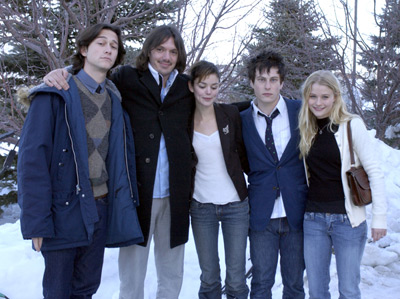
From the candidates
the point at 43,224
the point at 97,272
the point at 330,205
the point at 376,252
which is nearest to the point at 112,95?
the point at 43,224

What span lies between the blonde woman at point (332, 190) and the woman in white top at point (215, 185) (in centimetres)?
48

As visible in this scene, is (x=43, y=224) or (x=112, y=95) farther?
(x=112, y=95)

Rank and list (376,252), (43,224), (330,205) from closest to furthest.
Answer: (43,224), (330,205), (376,252)

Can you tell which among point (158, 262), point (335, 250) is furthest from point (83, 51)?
point (335, 250)

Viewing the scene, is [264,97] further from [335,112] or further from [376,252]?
[376,252]

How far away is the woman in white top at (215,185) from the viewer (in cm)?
269

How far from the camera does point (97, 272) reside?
8.13ft

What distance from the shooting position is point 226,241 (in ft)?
9.15

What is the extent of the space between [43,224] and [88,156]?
0.50 meters

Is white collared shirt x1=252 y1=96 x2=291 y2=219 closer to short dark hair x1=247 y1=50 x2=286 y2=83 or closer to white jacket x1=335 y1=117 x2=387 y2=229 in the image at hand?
short dark hair x1=247 y1=50 x2=286 y2=83

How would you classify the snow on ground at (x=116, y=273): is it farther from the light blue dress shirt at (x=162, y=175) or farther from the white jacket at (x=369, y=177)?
the light blue dress shirt at (x=162, y=175)

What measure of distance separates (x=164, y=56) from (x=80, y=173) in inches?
41.7

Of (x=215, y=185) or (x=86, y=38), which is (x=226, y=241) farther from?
(x=86, y=38)

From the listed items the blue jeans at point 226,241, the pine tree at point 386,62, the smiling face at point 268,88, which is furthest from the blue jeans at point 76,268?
the pine tree at point 386,62
